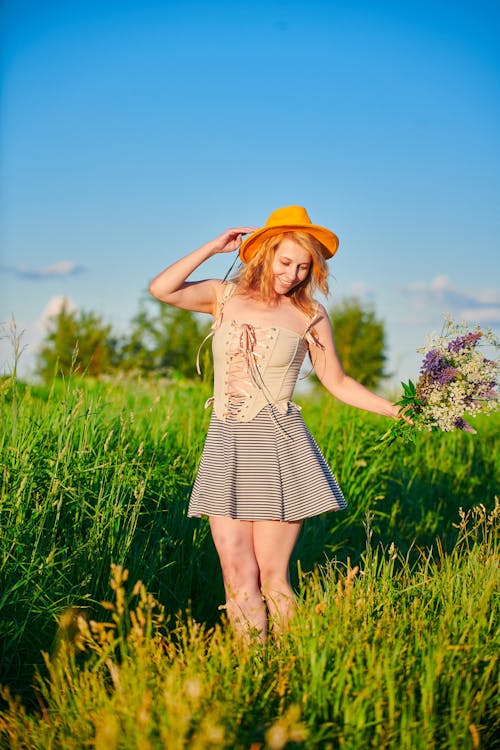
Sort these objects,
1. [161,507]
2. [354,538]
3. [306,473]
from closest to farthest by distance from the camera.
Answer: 1. [306,473]
2. [161,507]
3. [354,538]

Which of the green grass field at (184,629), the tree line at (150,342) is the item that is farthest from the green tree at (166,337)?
the green grass field at (184,629)

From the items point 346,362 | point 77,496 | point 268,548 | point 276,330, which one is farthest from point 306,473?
point 346,362

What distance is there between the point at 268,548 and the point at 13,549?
1178 mm

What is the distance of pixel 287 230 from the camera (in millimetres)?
3688

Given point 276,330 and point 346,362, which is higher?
point 346,362

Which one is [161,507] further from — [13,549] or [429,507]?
[429,507]

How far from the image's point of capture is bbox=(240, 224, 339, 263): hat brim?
3.65m

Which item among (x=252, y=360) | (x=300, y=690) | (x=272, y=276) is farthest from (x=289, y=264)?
(x=300, y=690)

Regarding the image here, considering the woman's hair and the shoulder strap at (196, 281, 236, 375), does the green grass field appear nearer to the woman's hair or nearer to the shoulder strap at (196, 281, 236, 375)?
the shoulder strap at (196, 281, 236, 375)

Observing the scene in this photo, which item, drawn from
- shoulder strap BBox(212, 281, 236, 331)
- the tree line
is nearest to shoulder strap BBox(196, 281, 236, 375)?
shoulder strap BBox(212, 281, 236, 331)

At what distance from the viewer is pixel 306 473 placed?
3.51 metres

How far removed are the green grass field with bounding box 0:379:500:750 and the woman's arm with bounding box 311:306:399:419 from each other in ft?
2.13

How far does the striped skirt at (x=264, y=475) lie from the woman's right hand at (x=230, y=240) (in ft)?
2.64

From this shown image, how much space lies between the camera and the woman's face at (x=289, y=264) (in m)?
3.59
